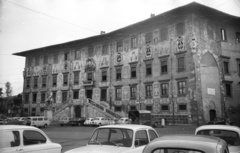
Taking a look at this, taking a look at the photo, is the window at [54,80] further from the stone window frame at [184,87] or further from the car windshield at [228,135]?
the car windshield at [228,135]

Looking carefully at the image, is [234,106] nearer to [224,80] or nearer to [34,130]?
[224,80]

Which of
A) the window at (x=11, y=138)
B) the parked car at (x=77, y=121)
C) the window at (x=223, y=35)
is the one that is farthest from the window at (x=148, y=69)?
the window at (x=11, y=138)

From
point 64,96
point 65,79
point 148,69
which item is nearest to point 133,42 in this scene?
point 148,69

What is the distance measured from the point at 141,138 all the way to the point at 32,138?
272cm

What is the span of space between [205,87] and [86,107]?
656 inches

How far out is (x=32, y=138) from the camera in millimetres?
5668

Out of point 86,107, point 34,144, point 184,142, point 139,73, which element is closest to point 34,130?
point 34,144

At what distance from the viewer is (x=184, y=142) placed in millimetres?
3172

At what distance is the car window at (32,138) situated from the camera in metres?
5.43

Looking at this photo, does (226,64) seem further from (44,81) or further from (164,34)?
(44,81)

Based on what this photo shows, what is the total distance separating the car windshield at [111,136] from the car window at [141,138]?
19 centimetres

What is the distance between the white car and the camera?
4.93 m

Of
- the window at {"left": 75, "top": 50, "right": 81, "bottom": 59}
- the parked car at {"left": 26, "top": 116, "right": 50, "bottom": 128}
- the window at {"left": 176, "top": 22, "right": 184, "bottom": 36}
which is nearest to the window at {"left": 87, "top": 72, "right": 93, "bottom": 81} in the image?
the window at {"left": 75, "top": 50, "right": 81, "bottom": 59}

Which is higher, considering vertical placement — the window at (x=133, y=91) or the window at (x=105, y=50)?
the window at (x=105, y=50)
